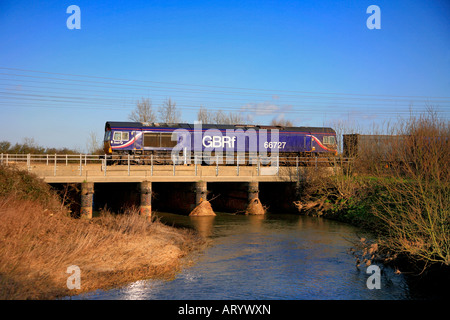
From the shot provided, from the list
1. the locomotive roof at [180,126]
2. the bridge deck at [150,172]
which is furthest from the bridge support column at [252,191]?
the locomotive roof at [180,126]

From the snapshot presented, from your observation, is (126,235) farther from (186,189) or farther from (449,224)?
(186,189)

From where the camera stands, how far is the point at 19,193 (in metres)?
17.0

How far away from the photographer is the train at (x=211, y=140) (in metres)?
34.7

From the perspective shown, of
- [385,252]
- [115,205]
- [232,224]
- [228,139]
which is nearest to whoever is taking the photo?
[385,252]

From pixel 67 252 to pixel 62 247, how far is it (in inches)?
9.0

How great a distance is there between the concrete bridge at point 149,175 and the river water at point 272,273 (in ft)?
19.5

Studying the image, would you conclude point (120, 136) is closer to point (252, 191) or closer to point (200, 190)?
point (200, 190)

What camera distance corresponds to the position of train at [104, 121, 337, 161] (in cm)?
3472

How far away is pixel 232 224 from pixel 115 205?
1297cm

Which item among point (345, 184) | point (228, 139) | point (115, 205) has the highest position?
point (228, 139)

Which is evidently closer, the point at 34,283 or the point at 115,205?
the point at 34,283
